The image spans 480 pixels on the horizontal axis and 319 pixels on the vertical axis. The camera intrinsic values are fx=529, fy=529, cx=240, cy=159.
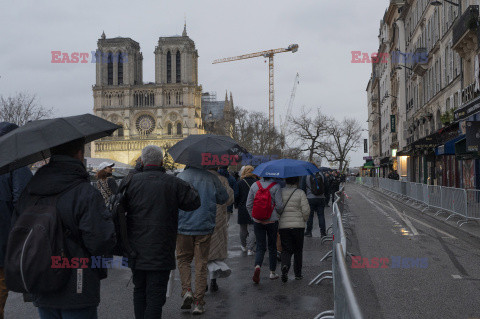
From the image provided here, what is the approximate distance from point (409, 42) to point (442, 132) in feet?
68.9

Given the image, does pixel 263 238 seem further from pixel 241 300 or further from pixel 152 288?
pixel 152 288

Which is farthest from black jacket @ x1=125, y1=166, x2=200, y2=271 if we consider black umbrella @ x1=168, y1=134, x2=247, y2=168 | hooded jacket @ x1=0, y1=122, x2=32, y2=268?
black umbrella @ x1=168, y1=134, x2=247, y2=168

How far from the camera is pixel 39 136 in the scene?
364 cm

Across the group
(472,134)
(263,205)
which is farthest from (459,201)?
(263,205)

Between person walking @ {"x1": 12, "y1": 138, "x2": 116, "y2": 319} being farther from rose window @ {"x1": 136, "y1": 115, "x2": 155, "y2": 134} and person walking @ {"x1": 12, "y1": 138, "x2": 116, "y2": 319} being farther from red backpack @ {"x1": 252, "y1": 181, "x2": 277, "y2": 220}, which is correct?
rose window @ {"x1": 136, "y1": 115, "x2": 155, "y2": 134}

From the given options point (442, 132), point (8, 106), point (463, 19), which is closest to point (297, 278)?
point (463, 19)

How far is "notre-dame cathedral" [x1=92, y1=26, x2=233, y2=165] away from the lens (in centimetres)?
10344

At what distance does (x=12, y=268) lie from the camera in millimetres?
3344

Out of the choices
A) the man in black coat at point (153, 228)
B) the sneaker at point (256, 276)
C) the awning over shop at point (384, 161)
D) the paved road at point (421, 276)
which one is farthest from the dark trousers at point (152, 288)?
the awning over shop at point (384, 161)

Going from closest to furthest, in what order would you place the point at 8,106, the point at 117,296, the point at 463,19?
the point at 117,296, the point at 463,19, the point at 8,106

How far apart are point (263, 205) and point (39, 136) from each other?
15.3 feet

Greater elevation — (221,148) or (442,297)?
(221,148)

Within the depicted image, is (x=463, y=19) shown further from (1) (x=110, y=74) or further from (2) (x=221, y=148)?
(1) (x=110, y=74)

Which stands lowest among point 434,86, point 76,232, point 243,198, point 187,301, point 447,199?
point 187,301
